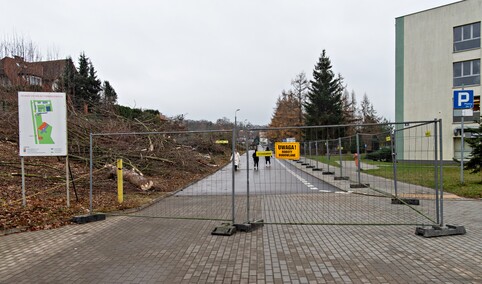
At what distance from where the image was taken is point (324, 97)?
49.7 m

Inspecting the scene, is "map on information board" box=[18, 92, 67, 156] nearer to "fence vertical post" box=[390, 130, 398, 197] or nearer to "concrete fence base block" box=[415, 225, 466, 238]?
"concrete fence base block" box=[415, 225, 466, 238]

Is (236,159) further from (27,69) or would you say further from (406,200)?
(27,69)

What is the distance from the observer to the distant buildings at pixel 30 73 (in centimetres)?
1646

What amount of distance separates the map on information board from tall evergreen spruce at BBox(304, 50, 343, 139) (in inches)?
1701

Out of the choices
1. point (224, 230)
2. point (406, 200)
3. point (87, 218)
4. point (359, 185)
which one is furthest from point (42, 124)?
point (359, 185)

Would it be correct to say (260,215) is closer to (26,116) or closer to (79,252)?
(79,252)

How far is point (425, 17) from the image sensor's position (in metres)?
30.1

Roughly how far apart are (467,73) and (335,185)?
2332 cm

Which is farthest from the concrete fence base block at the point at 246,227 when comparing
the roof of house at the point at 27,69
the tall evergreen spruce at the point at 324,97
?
the tall evergreen spruce at the point at 324,97

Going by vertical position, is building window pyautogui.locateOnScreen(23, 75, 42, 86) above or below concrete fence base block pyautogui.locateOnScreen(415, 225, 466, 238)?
above

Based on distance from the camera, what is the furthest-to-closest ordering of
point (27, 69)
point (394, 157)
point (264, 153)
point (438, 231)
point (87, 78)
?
point (87, 78)
point (27, 69)
point (394, 157)
point (264, 153)
point (438, 231)

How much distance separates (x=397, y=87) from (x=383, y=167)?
2593cm

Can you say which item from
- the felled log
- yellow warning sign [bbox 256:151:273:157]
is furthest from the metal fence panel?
the felled log

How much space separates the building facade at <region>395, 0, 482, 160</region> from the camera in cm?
2770
